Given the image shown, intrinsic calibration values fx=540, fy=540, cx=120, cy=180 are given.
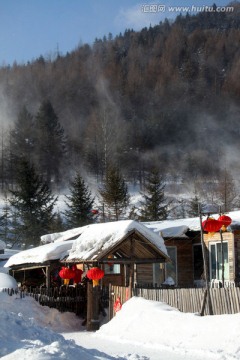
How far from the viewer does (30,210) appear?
50312mm

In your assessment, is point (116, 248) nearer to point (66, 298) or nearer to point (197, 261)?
point (66, 298)

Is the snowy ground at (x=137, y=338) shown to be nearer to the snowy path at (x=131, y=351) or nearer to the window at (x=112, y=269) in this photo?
the snowy path at (x=131, y=351)

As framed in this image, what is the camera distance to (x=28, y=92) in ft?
397

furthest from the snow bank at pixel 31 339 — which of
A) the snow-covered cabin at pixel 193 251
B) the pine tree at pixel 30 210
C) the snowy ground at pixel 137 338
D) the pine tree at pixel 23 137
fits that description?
the pine tree at pixel 23 137

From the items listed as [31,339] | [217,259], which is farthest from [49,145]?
[31,339]

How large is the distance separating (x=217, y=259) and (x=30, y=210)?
1133 inches

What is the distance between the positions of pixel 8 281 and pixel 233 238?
32.0 feet

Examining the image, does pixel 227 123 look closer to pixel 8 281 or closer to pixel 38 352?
pixel 8 281

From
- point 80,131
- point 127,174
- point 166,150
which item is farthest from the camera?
point 80,131

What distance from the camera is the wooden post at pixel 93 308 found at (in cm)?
1903

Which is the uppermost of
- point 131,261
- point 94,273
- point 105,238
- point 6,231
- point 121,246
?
point 6,231

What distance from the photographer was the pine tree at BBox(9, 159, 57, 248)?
1870 inches

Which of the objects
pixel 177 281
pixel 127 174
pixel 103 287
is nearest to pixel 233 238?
pixel 177 281

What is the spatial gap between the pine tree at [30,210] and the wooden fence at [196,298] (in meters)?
30.8
